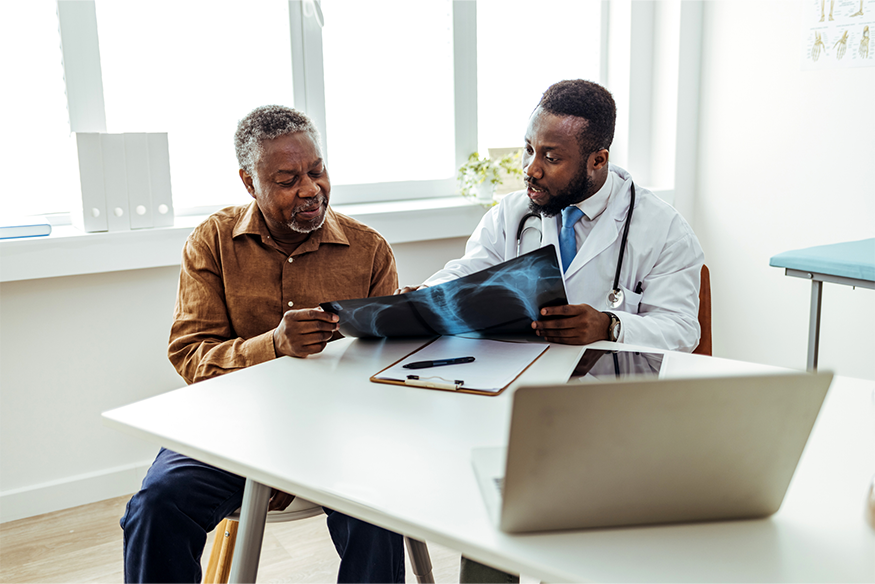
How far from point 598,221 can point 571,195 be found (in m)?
0.09

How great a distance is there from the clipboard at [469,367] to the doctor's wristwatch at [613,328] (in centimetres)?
14

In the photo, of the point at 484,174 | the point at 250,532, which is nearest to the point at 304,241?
the point at 250,532

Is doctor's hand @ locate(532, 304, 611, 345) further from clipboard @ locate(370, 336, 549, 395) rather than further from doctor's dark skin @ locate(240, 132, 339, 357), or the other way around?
doctor's dark skin @ locate(240, 132, 339, 357)

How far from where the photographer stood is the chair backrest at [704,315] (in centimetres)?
163

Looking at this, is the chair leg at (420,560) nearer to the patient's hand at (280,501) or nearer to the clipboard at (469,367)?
the patient's hand at (280,501)

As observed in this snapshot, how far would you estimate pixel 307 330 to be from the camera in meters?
1.30

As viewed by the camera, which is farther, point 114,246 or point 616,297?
point 114,246

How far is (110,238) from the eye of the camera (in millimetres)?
2191

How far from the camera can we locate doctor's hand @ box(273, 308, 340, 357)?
1.30m

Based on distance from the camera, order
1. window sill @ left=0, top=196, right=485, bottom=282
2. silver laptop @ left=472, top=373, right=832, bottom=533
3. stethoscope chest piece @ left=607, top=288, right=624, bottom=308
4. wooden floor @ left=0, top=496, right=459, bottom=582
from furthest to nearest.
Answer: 1. window sill @ left=0, top=196, right=485, bottom=282
2. wooden floor @ left=0, top=496, right=459, bottom=582
3. stethoscope chest piece @ left=607, top=288, right=624, bottom=308
4. silver laptop @ left=472, top=373, right=832, bottom=533

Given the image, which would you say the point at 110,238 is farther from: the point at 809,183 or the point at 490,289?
the point at 809,183

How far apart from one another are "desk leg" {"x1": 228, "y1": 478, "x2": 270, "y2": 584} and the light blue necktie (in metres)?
0.93

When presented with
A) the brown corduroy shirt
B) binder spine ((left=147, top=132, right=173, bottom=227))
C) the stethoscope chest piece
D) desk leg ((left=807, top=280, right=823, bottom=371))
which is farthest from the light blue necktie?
binder spine ((left=147, top=132, right=173, bottom=227))

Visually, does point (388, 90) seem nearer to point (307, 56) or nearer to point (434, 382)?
point (307, 56)
